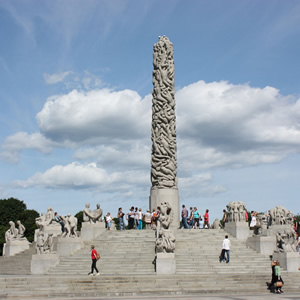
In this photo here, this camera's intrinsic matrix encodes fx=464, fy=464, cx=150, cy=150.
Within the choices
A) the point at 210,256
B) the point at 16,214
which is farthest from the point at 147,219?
the point at 16,214

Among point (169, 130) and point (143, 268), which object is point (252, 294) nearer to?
point (143, 268)

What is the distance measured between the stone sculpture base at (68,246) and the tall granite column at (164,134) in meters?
7.69

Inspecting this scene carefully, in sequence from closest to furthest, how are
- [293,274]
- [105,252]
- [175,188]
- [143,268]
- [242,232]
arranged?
[293,274] < [143,268] < [105,252] < [242,232] < [175,188]

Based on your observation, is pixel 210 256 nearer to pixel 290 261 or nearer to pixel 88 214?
pixel 290 261

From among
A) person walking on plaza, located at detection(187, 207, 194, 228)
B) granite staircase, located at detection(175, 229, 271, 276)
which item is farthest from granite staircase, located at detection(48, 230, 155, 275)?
person walking on plaza, located at detection(187, 207, 194, 228)

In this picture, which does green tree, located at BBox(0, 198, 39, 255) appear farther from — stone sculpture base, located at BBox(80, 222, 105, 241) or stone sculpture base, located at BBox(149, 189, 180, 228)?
stone sculpture base, located at BBox(80, 222, 105, 241)

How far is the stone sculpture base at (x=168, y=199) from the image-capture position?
2822cm

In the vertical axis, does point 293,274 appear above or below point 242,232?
below

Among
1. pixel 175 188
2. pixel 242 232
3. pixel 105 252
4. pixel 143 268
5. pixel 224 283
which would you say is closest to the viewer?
pixel 224 283

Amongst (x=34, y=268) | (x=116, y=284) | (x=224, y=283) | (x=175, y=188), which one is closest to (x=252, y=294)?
(x=224, y=283)

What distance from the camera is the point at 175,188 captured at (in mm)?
28750

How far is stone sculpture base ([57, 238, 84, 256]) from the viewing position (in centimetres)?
2130

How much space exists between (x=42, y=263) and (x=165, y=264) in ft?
18.3

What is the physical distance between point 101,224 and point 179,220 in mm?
6850
